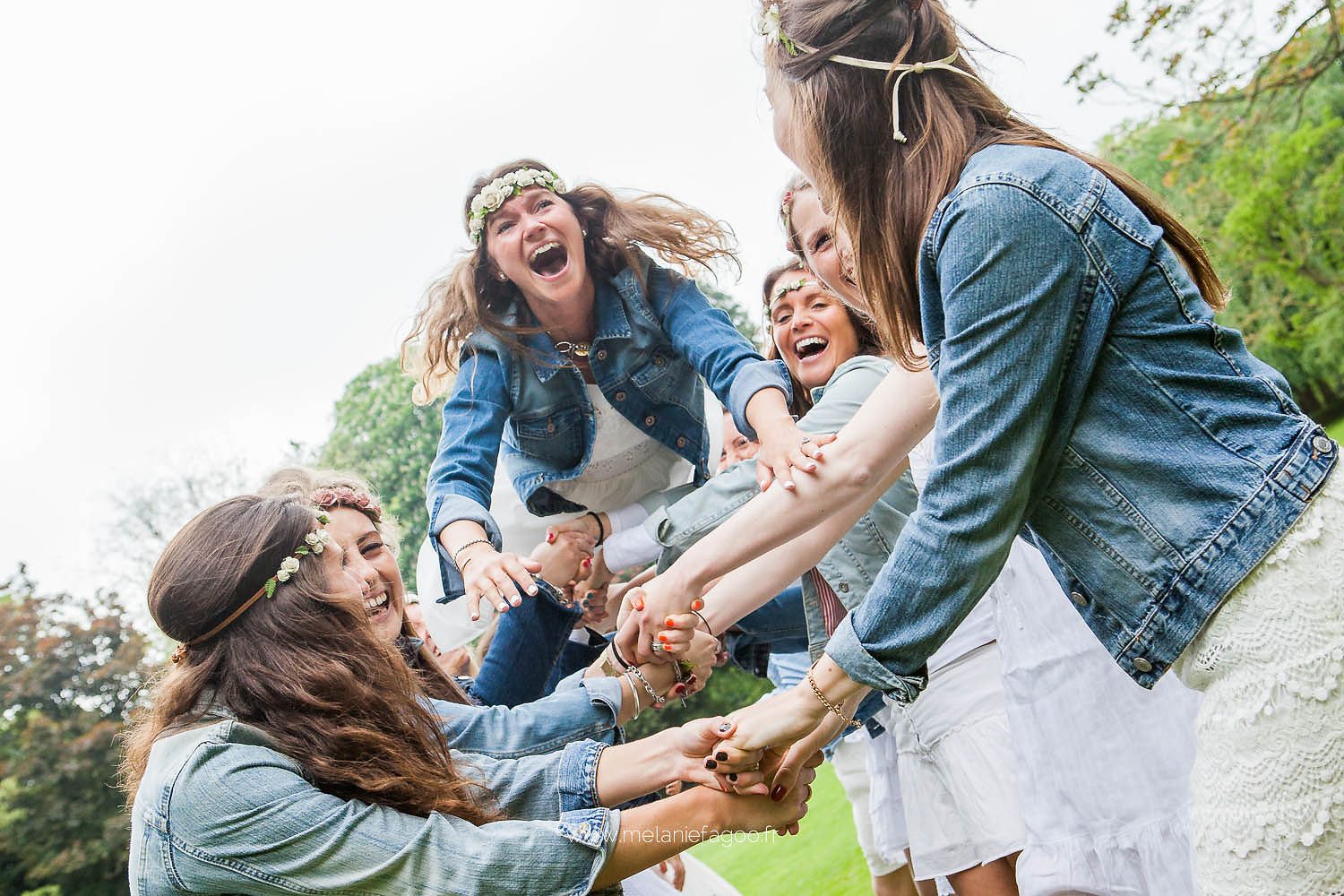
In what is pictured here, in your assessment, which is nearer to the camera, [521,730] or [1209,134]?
[521,730]

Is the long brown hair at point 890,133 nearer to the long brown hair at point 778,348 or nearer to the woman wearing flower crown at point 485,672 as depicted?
the woman wearing flower crown at point 485,672

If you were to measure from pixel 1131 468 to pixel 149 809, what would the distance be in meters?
1.85

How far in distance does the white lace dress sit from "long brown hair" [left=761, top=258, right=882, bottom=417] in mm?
2440

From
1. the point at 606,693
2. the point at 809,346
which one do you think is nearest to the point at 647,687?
the point at 606,693

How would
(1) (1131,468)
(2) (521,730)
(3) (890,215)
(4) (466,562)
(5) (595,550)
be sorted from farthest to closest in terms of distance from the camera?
1. (5) (595,550)
2. (4) (466,562)
3. (2) (521,730)
4. (3) (890,215)
5. (1) (1131,468)

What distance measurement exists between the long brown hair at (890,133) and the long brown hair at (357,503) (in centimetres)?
174

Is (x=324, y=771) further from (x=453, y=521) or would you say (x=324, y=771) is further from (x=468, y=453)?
(x=468, y=453)

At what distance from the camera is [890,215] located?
6.15 ft

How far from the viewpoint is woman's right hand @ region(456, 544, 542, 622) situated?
309 cm

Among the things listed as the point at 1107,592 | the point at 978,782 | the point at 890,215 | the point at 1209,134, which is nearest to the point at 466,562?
the point at 978,782

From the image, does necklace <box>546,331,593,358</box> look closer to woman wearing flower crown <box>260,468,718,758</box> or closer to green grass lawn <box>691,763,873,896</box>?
woman wearing flower crown <box>260,468,718,758</box>

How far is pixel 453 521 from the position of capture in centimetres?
342

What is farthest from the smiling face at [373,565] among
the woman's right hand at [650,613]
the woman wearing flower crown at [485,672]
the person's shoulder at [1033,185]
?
the person's shoulder at [1033,185]

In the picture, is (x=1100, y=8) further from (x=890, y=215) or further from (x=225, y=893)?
(x=225, y=893)
